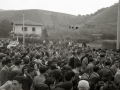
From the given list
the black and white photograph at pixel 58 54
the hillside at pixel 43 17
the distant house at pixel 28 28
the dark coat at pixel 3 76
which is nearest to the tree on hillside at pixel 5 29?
the black and white photograph at pixel 58 54

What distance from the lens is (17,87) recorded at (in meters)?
5.86

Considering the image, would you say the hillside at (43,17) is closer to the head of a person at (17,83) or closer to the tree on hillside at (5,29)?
the tree on hillside at (5,29)

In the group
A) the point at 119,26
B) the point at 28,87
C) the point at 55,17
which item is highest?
the point at 55,17

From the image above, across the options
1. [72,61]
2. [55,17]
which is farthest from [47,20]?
[72,61]

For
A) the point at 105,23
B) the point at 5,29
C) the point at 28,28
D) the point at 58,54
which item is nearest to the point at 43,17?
the point at 105,23

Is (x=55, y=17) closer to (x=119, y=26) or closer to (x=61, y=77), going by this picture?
(x=119, y=26)

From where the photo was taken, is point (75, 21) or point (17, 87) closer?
point (17, 87)

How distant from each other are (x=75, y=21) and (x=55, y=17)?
12360 millimetres

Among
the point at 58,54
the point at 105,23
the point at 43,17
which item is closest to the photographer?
the point at 58,54

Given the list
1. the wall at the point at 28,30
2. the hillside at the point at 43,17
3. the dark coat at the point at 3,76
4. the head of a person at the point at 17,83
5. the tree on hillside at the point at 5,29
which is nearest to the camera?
the head of a person at the point at 17,83

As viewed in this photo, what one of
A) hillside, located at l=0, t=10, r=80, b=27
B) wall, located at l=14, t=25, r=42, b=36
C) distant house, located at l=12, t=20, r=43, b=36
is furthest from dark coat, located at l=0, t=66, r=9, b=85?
hillside, located at l=0, t=10, r=80, b=27

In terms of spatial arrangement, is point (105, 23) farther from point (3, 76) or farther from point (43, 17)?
point (3, 76)

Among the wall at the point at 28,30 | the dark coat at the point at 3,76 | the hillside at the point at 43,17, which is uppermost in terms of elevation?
the hillside at the point at 43,17

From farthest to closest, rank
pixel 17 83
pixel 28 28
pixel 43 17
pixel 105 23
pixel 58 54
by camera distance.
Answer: pixel 43 17
pixel 105 23
pixel 28 28
pixel 58 54
pixel 17 83
